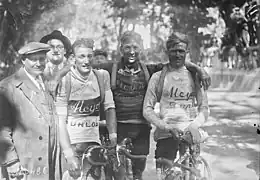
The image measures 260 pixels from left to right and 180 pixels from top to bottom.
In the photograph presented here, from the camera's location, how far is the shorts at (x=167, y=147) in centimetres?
378

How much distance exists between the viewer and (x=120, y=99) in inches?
146

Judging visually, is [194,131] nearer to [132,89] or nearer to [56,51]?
[132,89]

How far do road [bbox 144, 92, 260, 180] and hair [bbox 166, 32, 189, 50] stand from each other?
23.8 inches

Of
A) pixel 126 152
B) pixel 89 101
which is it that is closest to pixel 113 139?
pixel 126 152

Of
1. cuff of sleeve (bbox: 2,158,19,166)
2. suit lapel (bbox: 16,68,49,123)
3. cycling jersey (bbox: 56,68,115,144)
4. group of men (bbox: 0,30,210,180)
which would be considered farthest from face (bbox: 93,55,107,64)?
cuff of sleeve (bbox: 2,158,19,166)

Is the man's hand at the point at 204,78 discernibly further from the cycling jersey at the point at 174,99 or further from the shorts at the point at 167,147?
the shorts at the point at 167,147

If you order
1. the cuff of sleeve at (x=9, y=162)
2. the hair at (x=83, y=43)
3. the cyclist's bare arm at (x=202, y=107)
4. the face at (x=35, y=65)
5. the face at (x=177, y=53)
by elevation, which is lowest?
the cuff of sleeve at (x=9, y=162)

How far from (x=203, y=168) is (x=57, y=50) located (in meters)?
1.93

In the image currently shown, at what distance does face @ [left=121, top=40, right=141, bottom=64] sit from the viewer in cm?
374

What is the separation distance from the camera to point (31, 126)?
3639 millimetres

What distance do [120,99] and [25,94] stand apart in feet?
3.06

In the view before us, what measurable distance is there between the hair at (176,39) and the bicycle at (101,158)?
1060 millimetres

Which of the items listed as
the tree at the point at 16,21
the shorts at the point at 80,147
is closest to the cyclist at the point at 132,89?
the shorts at the point at 80,147

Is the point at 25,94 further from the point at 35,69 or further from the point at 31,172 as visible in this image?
the point at 31,172
